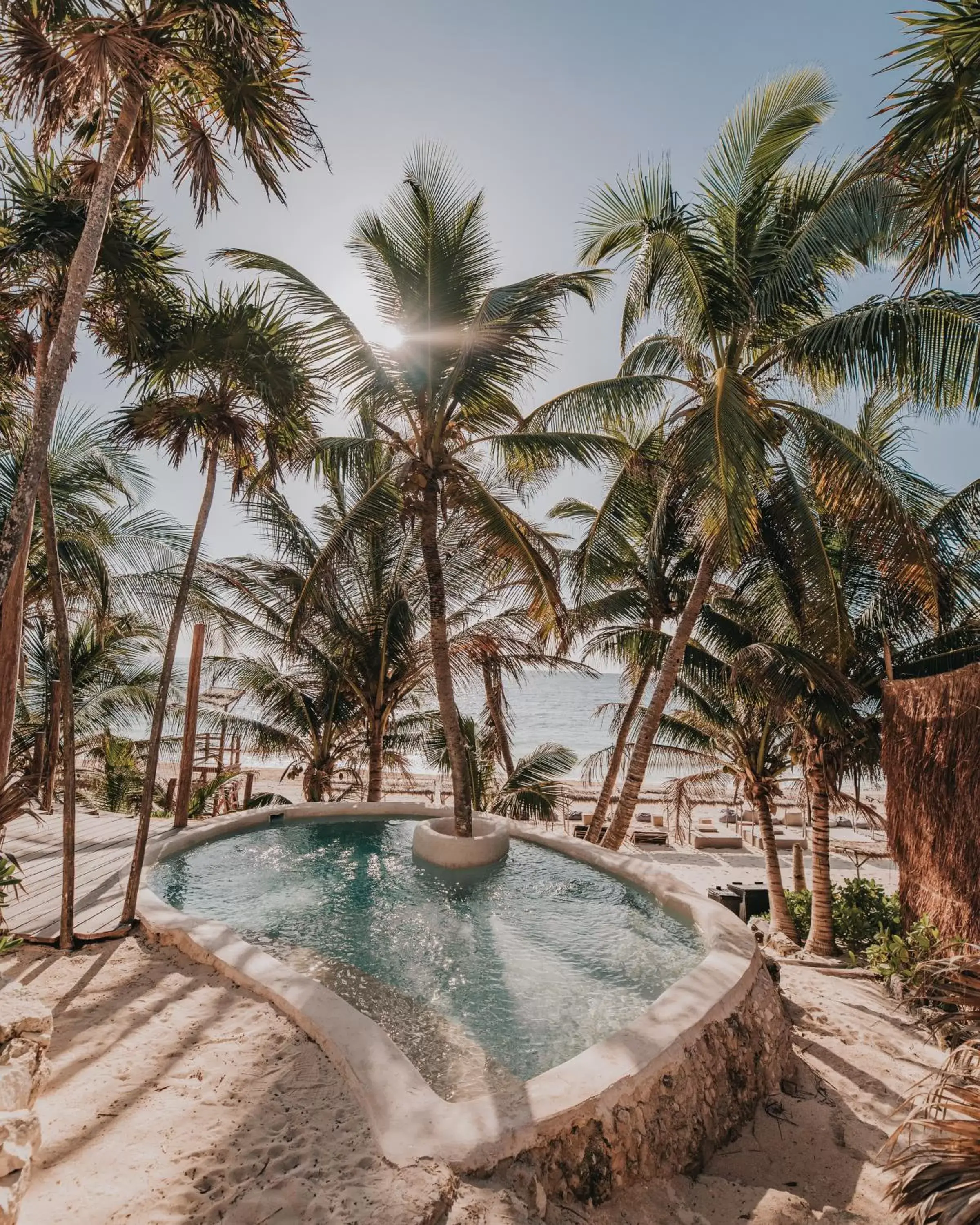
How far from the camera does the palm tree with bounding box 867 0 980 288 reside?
10.7 ft

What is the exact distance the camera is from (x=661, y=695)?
786cm

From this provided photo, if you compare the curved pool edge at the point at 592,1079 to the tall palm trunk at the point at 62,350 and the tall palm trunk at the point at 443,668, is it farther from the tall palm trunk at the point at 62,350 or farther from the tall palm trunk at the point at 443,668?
the tall palm trunk at the point at 443,668

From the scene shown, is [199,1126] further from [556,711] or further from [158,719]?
[556,711]

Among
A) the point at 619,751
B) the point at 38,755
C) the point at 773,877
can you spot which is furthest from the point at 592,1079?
the point at 38,755

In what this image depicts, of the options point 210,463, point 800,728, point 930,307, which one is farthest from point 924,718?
point 210,463

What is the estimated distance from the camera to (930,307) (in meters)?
5.59

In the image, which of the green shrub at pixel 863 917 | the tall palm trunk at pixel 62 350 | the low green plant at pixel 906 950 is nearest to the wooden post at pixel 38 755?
the tall palm trunk at pixel 62 350

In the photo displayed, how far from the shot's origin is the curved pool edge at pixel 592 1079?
2738 millimetres

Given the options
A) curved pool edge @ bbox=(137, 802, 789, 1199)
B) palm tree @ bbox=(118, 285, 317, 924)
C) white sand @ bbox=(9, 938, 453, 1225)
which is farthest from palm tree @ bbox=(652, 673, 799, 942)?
white sand @ bbox=(9, 938, 453, 1225)

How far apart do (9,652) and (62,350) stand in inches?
80.8

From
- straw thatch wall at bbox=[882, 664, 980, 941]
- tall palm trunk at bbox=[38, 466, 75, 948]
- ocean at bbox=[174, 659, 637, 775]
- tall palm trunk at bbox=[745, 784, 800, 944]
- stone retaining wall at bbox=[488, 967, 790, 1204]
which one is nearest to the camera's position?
stone retaining wall at bbox=[488, 967, 790, 1204]

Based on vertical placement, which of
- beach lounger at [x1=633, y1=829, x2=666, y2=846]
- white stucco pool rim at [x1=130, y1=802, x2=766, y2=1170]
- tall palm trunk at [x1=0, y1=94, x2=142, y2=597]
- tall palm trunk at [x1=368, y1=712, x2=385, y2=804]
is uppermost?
tall palm trunk at [x1=0, y1=94, x2=142, y2=597]

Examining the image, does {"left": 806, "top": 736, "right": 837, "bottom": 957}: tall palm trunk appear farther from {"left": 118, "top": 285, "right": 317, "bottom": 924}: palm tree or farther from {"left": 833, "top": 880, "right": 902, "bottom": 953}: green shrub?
{"left": 118, "top": 285, "right": 317, "bottom": 924}: palm tree

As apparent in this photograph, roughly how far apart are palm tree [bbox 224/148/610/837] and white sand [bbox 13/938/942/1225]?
4.25 m
